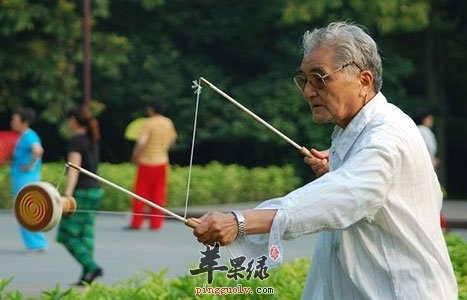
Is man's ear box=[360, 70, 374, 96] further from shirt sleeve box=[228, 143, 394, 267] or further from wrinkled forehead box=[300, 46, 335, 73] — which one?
shirt sleeve box=[228, 143, 394, 267]

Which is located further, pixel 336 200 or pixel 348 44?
pixel 348 44

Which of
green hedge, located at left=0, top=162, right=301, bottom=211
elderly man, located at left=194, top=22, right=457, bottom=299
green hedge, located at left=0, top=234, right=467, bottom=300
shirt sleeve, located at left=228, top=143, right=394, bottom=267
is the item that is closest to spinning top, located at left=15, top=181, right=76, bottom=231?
elderly man, located at left=194, top=22, right=457, bottom=299

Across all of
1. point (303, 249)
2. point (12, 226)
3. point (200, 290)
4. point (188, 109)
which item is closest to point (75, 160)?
point (303, 249)

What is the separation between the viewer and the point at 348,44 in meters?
3.78

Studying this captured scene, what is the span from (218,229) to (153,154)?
12604 mm

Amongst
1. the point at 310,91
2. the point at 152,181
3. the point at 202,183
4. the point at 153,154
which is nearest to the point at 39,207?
the point at 310,91

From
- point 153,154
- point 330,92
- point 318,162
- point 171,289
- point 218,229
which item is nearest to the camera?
point 218,229

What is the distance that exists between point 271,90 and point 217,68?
180cm

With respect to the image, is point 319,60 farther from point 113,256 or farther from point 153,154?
A: point 153,154

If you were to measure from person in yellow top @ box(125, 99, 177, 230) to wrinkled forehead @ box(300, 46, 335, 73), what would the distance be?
1186 centimetres

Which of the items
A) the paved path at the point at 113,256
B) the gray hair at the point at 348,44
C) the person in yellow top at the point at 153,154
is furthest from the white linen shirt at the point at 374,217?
the person in yellow top at the point at 153,154

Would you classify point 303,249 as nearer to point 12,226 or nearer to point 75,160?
point 75,160

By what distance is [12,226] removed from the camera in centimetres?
1759

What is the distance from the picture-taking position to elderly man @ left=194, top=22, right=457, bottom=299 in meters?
3.51
